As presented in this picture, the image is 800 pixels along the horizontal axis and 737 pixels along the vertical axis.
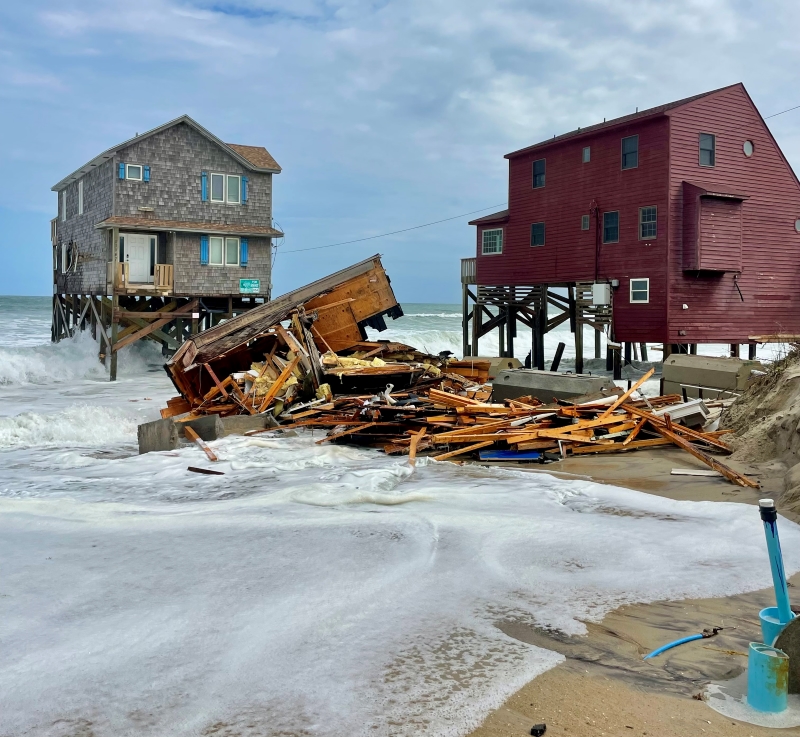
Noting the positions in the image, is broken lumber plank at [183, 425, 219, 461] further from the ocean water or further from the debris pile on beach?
the debris pile on beach

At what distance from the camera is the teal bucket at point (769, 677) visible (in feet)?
12.5

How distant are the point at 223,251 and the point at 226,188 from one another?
263 centimetres

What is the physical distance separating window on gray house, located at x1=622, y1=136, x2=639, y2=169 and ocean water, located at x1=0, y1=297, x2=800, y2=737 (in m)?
20.4

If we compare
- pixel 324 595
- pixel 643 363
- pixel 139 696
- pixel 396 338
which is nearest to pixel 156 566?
pixel 324 595

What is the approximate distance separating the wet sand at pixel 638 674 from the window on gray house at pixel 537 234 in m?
27.6

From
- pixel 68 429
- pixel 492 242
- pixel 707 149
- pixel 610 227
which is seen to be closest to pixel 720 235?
pixel 707 149

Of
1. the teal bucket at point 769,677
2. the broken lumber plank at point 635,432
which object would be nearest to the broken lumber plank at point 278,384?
the broken lumber plank at point 635,432

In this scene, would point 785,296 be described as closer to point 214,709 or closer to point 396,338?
point 214,709

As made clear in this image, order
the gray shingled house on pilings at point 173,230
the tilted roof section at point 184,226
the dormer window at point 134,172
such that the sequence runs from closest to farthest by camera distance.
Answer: the tilted roof section at point 184,226 → the dormer window at point 134,172 → the gray shingled house on pilings at point 173,230

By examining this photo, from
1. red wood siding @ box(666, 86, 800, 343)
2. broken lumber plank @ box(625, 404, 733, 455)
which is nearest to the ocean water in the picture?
broken lumber plank @ box(625, 404, 733, 455)

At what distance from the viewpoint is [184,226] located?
32.2m

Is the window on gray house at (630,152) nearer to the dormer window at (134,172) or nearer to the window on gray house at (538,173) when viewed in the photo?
the window on gray house at (538,173)

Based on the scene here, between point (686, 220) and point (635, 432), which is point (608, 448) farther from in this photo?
point (686, 220)

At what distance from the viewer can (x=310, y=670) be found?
4.62 metres
